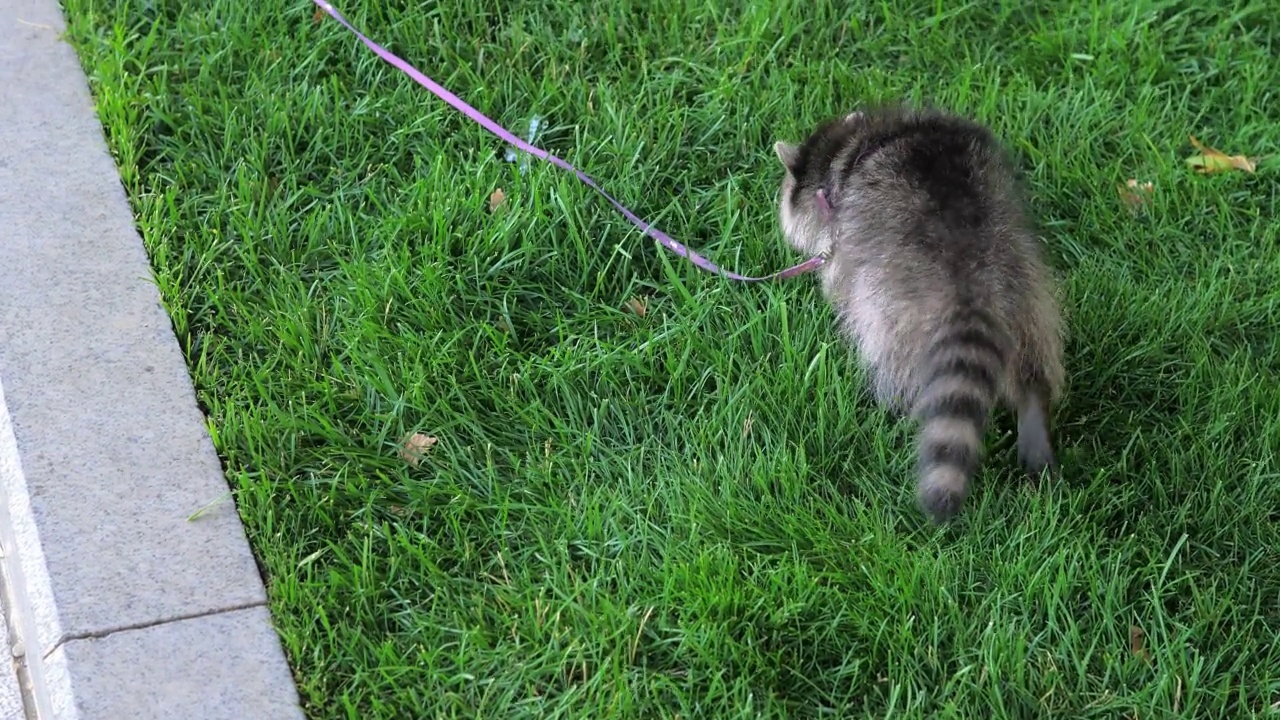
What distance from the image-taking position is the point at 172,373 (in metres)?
3.75

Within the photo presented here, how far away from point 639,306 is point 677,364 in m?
0.34

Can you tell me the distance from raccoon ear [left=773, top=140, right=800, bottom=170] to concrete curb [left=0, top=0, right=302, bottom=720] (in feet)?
5.93

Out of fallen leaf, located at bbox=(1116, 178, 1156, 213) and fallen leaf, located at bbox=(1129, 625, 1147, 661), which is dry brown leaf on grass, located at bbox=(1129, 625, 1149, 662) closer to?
fallen leaf, located at bbox=(1129, 625, 1147, 661)

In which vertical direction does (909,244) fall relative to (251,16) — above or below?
above

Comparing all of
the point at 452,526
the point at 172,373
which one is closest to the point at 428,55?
the point at 172,373

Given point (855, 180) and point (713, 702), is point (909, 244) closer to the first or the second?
point (855, 180)

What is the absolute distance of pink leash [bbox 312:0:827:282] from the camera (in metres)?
4.17

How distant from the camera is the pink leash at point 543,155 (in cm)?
417

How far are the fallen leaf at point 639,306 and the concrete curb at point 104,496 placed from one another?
1.25m

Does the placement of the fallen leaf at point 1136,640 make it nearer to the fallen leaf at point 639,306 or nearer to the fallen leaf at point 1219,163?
the fallen leaf at point 639,306

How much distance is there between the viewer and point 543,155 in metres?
4.51

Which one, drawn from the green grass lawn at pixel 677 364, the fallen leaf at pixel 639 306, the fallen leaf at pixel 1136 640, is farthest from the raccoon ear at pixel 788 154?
the fallen leaf at pixel 1136 640

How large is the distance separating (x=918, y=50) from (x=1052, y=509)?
7.48ft

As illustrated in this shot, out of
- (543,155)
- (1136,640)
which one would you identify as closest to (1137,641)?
(1136,640)
